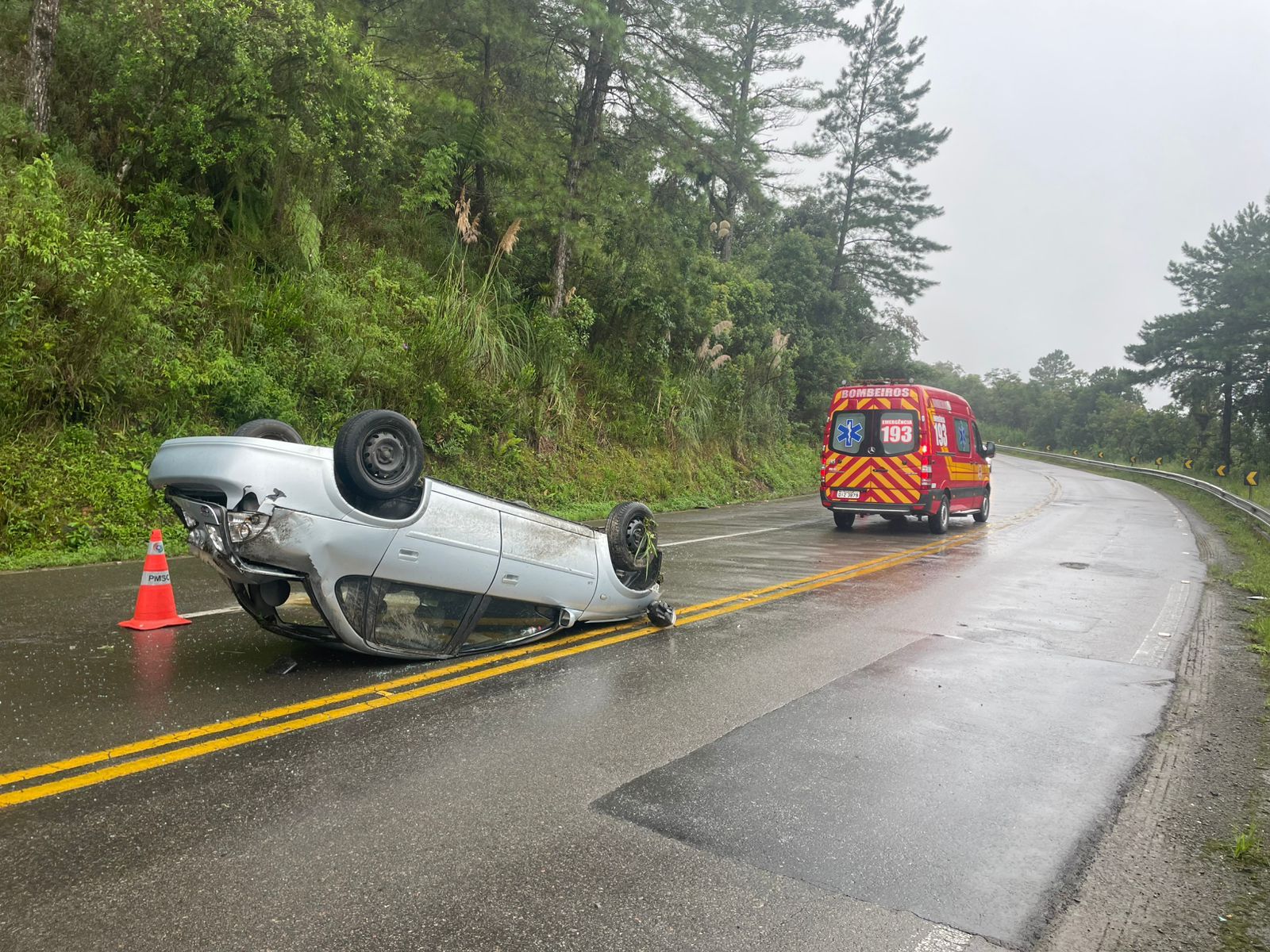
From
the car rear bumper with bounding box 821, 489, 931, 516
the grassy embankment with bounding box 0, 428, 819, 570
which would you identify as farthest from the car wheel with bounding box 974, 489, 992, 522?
the grassy embankment with bounding box 0, 428, 819, 570

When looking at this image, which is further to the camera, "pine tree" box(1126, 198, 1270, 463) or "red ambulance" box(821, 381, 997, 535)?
"pine tree" box(1126, 198, 1270, 463)

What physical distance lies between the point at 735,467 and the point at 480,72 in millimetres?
12047

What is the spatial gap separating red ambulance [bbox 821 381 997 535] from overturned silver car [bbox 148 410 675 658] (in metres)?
10.0

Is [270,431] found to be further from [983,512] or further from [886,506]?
[983,512]

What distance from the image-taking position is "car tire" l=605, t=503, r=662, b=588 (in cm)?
696

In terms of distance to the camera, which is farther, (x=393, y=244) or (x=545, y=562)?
(x=393, y=244)

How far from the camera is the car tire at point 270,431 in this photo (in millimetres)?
5617

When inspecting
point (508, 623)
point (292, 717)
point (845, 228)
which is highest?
point (845, 228)

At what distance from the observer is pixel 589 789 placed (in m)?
3.89

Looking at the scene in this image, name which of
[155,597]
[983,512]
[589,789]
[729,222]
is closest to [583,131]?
[729,222]

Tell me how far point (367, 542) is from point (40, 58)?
1185 centimetres

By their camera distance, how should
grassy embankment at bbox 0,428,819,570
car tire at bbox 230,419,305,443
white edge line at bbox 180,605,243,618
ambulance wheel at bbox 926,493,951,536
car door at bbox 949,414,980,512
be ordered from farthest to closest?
car door at bbox 949,414,980,512
ambulance wheel at bbox 926,493,951,536
grassy embankment at bbox 0,428,819,570
white edge line at bbox 180,605,243,618
car tire at bbox 230,419,305,443

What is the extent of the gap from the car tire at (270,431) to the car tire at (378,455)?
0.81 metres

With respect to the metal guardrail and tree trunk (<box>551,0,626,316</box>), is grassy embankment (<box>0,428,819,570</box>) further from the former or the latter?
the metal guardrail
